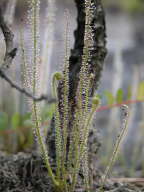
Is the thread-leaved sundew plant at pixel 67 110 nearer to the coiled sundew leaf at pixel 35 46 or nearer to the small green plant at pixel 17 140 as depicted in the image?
the coiled sundew leaf at pixel 35 46

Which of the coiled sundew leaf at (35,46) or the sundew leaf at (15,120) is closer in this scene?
the coiled sundew leaf at (35,46)

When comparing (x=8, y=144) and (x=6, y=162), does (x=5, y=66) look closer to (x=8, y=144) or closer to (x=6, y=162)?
(x=6, y=162)

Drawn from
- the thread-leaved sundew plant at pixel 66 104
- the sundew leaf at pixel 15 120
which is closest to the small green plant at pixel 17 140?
the sundew leaf at pixel 15 120

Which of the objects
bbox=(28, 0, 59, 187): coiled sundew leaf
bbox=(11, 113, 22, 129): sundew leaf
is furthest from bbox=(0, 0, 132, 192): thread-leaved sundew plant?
bbox=(11, 113, 22, 129): sundew leaf

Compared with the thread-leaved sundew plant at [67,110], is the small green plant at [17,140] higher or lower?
lower

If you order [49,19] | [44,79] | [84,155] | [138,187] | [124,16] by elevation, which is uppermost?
[124,16]

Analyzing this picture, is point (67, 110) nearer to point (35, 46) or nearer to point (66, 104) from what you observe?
point (66, 104)

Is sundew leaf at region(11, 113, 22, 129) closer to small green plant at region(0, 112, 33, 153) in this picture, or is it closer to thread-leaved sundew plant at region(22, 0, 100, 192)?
small green plant at region(0, 112, 33, 153)

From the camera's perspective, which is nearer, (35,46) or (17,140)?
(35,46)

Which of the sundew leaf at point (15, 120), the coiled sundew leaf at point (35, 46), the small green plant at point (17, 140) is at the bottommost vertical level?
the small green plant at point (17, 140)

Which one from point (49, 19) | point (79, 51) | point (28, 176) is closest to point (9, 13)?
point (49, 19)

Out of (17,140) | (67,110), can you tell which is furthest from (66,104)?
(17,140)
